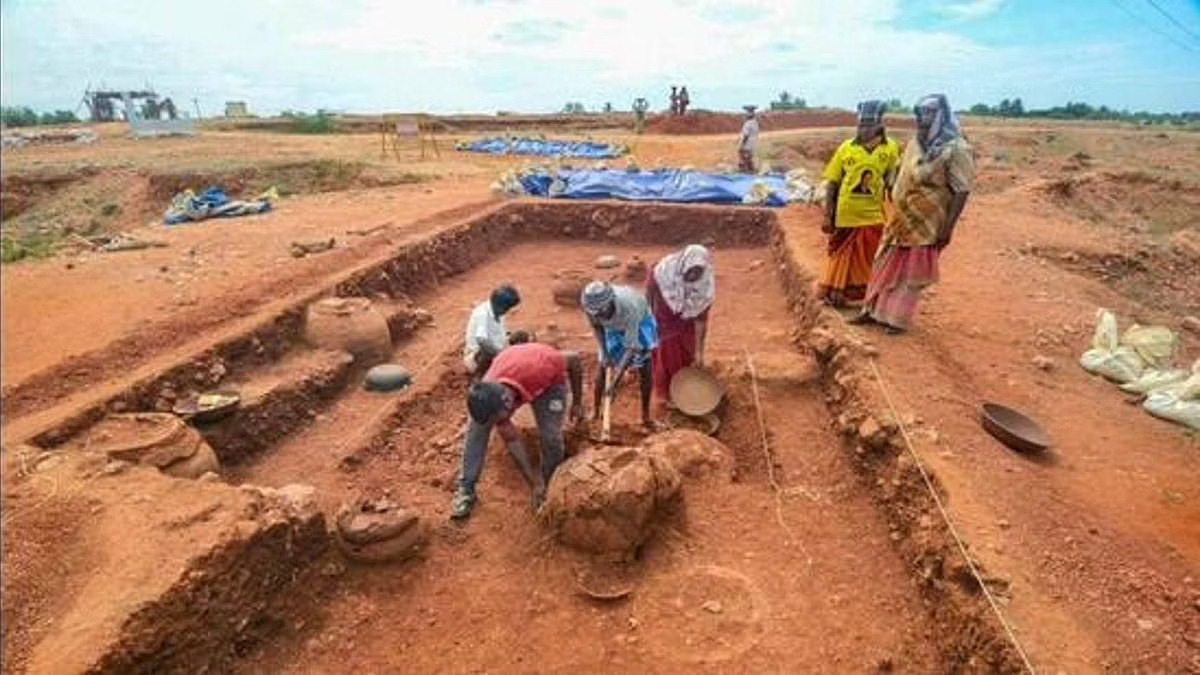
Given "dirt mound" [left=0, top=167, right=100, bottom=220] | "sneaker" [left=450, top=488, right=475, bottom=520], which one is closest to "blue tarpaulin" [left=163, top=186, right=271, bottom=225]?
"dirt mound" [left=0, top=167, right=100, bottom=220]

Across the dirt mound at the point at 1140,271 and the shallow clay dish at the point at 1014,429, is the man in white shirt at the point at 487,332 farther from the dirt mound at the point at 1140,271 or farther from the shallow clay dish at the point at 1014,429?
the dirt mound at the point at 1140,271

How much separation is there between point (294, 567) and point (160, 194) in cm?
1348

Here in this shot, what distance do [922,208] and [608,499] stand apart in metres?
A: 3.25

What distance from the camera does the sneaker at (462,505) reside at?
4.95 metres

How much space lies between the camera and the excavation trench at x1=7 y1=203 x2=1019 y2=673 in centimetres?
389

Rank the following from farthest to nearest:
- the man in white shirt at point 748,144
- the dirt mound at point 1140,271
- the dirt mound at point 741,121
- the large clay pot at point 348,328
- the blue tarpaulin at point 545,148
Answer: the dirt mound at point 741,121
the blue tarpaulin at point 545,148
the man in white shirt at point 748,144
the dirt mound at point 1140,271
the large clay pot at point 348,328

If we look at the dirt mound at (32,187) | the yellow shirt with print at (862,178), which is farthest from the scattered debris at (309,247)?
the dirt mound at (32,187)

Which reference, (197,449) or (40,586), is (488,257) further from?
(40,586)

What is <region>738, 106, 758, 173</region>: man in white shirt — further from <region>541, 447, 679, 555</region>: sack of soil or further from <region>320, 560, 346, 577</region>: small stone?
<region>320, 560, 346, 577</region>: small stone

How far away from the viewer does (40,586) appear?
3.55 m

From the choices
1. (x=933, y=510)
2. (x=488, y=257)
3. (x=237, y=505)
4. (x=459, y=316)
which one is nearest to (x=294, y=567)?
(x=237, y=505)

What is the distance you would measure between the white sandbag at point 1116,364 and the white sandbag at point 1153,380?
0.06 m

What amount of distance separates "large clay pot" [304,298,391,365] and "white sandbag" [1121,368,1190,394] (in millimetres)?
6336

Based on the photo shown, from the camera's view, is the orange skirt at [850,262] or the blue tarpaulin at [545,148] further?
the blue tarpaulin at [545,148]
